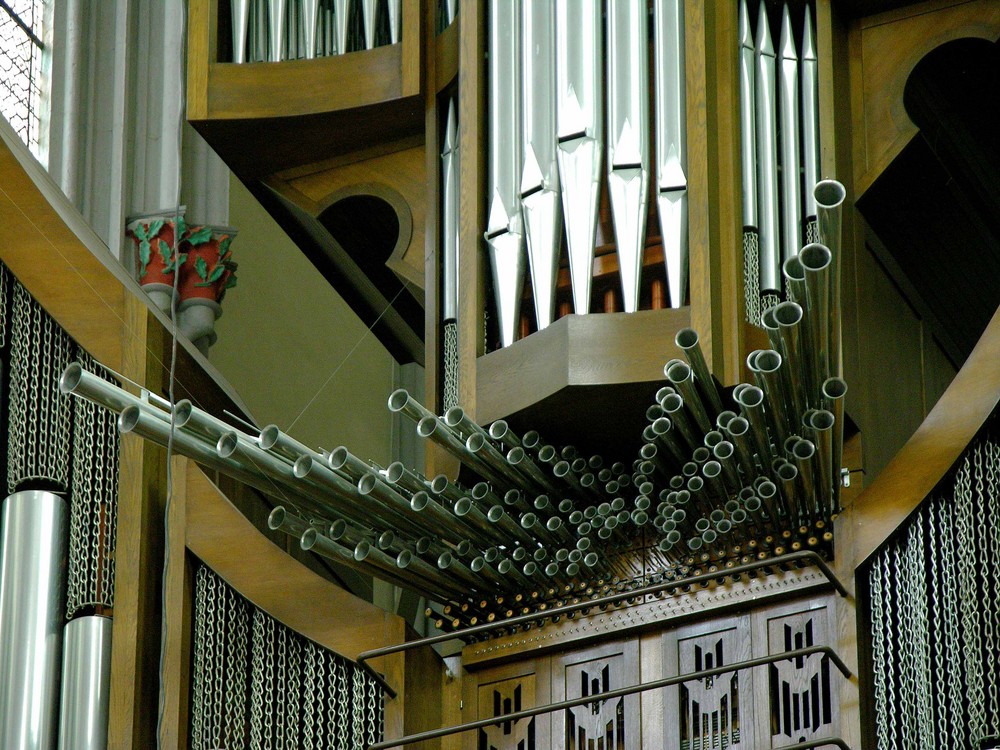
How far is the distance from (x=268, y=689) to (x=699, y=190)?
2.76m

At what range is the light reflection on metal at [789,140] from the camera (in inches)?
359

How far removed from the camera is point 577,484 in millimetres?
8922

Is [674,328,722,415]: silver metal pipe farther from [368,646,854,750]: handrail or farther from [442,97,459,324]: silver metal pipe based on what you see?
[442,97,459,324]: silver metal pipe

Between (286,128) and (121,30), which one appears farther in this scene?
(121,30)

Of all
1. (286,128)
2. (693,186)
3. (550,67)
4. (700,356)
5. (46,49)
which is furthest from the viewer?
(46,49)

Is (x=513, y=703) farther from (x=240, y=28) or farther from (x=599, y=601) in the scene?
(x=240, y=28)

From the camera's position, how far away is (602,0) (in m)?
9.55

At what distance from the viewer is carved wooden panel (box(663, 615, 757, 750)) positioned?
27.6 feet

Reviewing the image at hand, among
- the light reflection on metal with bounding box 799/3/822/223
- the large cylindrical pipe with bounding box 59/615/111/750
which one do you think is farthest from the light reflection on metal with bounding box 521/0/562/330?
the large cylindrical pipe with bounding box 59/615/111/750

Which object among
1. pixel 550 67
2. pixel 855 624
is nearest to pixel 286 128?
pixel 550 67

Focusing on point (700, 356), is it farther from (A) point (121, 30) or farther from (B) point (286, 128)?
(A) point (121, 30)

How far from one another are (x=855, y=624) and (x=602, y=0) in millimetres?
3085

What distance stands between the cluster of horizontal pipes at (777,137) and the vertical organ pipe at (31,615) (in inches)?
126

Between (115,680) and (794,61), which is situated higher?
(794,61)
